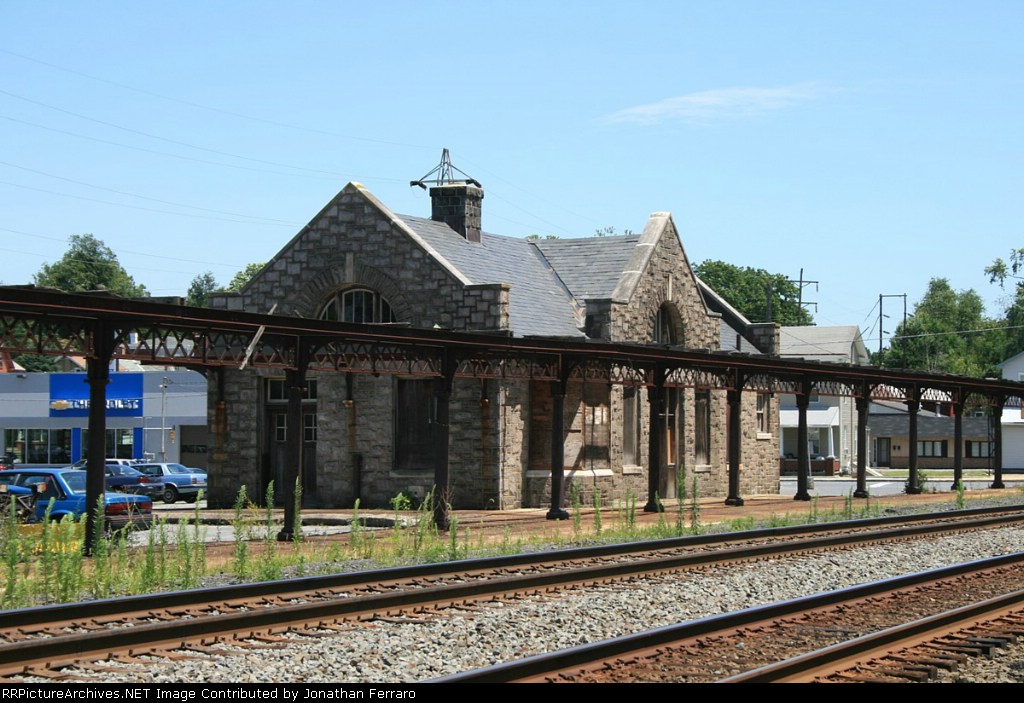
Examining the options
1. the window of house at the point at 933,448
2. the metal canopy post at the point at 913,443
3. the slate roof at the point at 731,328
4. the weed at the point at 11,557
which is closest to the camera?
the weed at the point at 11,557

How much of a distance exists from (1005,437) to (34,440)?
56588 mm

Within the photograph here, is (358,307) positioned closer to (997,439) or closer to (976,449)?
(997,439)

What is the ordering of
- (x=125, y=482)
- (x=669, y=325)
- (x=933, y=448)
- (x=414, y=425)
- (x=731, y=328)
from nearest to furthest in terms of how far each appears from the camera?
(x=414, y=425)
(x=125, y=482)
(x=669, y=325)
(x=731, y=328)
(x=933, y=448)

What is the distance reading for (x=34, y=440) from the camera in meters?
59.2

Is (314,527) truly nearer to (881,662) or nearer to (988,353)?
(881,662)

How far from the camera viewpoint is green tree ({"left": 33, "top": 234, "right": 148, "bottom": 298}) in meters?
118

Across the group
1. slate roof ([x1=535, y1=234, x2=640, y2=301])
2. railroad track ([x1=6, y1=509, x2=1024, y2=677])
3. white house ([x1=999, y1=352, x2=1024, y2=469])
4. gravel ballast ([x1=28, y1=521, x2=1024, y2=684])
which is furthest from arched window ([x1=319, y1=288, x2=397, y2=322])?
white house ([x1=999, y1=352, x2=1024, y2=469])

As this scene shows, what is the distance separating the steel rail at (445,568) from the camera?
1188 cm

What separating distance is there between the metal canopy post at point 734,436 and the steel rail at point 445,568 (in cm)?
740

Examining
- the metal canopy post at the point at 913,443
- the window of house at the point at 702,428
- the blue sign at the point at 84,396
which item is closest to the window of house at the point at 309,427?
the window of house at the point at 702,428

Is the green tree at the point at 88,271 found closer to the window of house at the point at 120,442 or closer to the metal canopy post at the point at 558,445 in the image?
the window of house at the point at 120,442

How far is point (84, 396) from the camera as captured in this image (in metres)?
57.8

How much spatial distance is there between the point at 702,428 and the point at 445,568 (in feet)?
79.8

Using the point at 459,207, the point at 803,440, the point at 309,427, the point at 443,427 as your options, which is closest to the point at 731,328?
the point at 803,440
